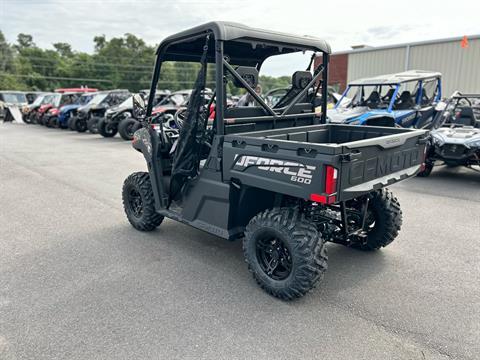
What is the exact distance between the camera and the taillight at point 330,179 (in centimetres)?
277

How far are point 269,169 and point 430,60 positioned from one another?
1953cm

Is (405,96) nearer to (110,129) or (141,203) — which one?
(141,203)

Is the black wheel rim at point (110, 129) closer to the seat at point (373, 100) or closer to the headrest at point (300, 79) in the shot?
the seat at point (373, 100)

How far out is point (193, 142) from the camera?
12.7ft

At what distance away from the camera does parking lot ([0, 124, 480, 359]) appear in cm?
263

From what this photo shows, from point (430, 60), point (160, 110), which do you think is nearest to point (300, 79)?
point (160, 110)

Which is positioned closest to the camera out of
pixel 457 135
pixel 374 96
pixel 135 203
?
pixel 135 203

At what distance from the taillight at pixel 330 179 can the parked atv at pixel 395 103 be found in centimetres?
633

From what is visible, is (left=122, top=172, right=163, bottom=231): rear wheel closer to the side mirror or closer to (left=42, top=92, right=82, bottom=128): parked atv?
the side mirror

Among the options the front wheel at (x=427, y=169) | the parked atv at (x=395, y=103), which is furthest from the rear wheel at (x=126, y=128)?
the front wheel at (x=427, y=169)

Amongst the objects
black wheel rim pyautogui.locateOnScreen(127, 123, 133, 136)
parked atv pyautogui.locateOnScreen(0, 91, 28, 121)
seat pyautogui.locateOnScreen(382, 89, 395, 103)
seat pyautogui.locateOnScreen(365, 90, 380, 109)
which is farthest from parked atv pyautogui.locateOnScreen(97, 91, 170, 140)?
parked atv pyautogui.locateOnScreen(0, 91, 28, 121)

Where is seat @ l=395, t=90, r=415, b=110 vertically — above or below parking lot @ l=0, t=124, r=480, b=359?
above

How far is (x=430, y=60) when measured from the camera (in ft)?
63.9

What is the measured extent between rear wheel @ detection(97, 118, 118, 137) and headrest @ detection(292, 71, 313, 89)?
1208 centimetres
